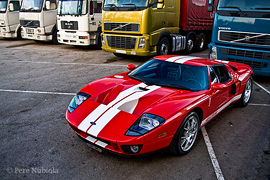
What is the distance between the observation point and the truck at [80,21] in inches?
461

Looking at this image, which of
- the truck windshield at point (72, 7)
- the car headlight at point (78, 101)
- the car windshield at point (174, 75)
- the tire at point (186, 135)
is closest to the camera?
the tire at point (186, 135)

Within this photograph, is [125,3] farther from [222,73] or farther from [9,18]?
[9,18]

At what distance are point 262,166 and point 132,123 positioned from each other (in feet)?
6.17

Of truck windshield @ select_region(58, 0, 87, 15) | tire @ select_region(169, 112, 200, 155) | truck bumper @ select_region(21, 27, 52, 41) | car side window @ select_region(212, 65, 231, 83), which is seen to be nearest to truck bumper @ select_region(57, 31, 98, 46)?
truck windshield @ select_region(58, 0, 87, 15)

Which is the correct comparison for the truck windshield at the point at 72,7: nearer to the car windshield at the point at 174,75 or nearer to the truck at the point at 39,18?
the truck at the point at 39,18

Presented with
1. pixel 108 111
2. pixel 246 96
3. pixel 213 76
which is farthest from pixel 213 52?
pixel 108 111

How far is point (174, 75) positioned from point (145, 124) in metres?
1.37

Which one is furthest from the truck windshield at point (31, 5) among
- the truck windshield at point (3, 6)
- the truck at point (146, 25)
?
the truck at point (146, 25)

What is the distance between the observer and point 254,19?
6.96 m

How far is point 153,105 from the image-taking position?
3211mm

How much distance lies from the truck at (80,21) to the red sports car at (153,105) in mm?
8268

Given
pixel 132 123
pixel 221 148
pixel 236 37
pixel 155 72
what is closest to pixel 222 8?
pixel 236 37

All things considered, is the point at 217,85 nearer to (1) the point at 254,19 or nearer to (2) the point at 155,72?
(2) the point at 155,72

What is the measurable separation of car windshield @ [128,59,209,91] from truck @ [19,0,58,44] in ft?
35.7
